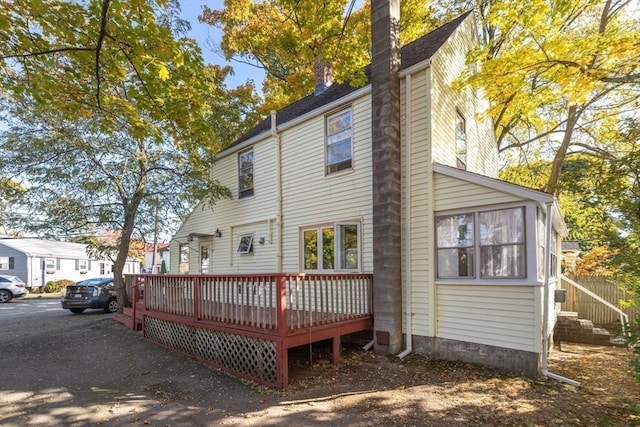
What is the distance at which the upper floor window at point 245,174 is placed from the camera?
1187cm

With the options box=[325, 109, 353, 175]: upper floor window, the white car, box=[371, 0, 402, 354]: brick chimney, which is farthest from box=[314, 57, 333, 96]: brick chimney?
the white car

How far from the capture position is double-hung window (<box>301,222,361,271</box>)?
28.5ft

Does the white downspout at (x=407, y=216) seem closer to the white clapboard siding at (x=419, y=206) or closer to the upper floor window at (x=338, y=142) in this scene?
the white clapboard siding at (x=419, y=206)

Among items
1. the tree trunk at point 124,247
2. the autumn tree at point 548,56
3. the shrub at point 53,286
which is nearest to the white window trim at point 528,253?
the autumn tree at point 548,56

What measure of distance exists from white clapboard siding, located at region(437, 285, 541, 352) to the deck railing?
1601 millimetres

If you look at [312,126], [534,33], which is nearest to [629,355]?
[534,33]

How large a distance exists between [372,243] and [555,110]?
1345 cm

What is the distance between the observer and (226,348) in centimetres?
679

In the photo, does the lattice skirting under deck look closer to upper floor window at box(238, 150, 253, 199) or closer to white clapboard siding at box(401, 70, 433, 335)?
white clapboard siding at box(401, 70, 433, 335)

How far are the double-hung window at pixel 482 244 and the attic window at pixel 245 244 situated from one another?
20.2 ft

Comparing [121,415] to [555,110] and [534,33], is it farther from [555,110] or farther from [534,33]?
[555,110]

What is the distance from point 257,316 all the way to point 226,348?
3.83 ft

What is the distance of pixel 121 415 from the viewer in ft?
16.0

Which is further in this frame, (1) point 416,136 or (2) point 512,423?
(1) point 416,136
